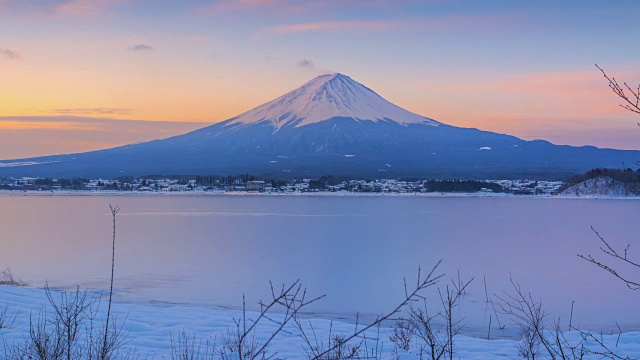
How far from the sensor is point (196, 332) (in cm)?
739

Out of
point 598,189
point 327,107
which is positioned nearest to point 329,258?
point 598,189

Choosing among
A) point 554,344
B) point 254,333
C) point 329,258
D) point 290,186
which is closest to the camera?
point 254,333

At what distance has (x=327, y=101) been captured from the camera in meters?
139

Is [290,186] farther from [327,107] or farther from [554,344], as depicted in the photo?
[554,344]

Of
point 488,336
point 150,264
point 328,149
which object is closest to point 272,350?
point 488,336

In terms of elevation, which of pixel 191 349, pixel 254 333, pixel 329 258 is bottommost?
pixel 329 258

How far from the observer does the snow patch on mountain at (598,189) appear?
197 ft

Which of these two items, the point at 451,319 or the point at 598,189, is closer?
the point at 451,319

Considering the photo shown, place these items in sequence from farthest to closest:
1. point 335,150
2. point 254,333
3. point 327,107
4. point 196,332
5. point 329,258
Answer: point 327,107
point 335,150
point 329,258
point 196,332
point 254,333

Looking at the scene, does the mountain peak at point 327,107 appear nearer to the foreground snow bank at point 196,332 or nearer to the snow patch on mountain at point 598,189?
the snow patch on mountain at point 598,189

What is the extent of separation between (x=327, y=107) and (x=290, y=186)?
64.0 meters

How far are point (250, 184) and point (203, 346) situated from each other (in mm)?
69134

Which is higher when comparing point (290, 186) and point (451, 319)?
point (290, 186)

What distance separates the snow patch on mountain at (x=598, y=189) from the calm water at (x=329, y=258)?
31498mm
